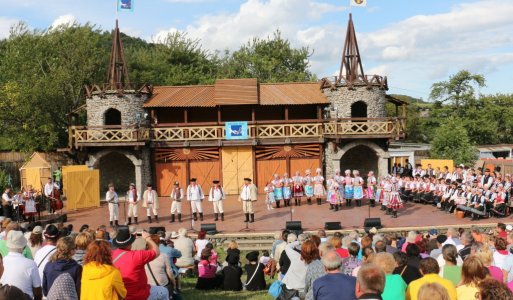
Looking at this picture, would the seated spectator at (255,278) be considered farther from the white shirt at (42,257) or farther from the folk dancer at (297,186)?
the folk dancer at (297,186)

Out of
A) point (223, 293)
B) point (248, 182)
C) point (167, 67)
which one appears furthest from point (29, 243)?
point (167, 67)

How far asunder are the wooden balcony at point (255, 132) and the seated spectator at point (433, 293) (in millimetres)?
22089

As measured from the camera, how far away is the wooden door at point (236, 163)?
27.5 m

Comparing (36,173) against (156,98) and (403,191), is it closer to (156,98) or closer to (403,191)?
(156,98)

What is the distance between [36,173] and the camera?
2616 cm

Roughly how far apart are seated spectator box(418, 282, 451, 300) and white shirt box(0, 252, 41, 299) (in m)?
3.91

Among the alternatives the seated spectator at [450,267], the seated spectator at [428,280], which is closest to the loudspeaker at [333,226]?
the seated spectator at [450,267]

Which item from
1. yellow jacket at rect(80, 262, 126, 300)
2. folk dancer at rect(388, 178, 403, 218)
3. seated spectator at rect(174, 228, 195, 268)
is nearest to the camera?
yellow jacket at rect(80, 262, 126, 300)

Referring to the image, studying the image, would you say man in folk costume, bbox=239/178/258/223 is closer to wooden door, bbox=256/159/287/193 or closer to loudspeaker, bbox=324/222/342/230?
loudspeaker, bbox=324/222/342/230

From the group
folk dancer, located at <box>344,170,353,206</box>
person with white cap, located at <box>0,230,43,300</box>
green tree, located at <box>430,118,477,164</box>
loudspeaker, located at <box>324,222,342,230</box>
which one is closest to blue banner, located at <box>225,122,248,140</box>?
folk dancer, located at <box>344,170,353,206</box>

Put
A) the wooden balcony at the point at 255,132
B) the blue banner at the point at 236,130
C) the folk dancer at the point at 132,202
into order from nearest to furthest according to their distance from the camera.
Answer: the folk dancer at the point at 132,202 → the wooden balcony at the point at 255,132 → the blue banner at the point at 236,130

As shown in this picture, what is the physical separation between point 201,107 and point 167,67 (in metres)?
17.1

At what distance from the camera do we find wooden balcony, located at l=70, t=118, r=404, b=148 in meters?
26.1

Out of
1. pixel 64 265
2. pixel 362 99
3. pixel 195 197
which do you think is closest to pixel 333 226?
pixel 195 197
